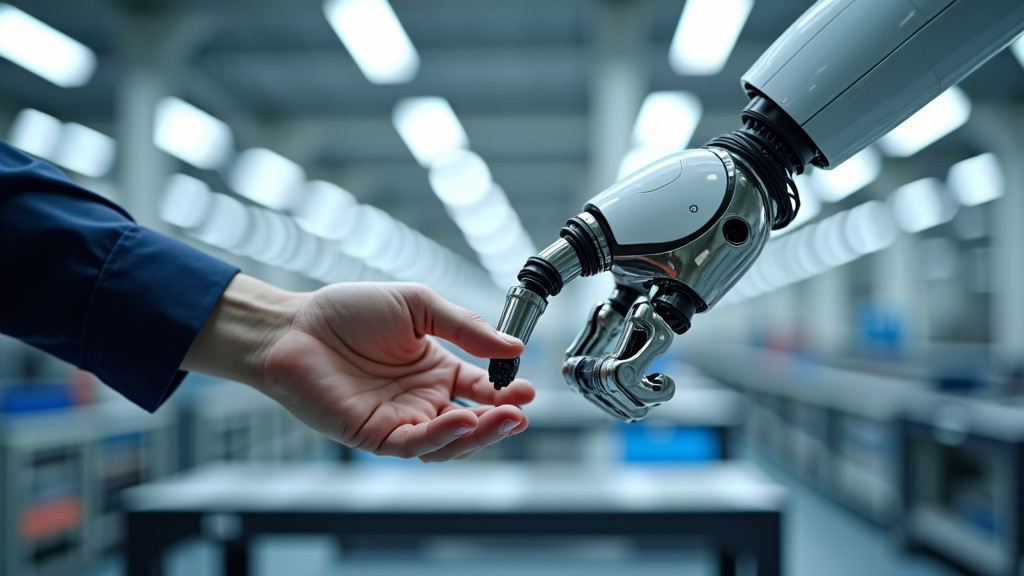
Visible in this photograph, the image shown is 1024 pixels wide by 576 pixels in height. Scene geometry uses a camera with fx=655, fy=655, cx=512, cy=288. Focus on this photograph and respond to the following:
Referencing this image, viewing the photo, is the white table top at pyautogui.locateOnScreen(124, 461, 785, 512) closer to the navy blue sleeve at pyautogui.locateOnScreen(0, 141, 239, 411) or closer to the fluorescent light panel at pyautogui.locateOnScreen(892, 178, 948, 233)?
the navy blue sleeve at pyautogui.locateOnScreen(0, 141, 239, 411)

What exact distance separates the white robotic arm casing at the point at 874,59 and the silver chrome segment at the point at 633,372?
207 millimetres

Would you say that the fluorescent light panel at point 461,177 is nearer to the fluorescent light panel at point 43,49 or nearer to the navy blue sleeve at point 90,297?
the fluorescent light panel at point 43,49

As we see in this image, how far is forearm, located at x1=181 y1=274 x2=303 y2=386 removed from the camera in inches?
32.0

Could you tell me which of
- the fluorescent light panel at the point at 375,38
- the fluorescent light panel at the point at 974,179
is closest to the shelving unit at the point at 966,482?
the fluorescent light panel at the point at 375,38

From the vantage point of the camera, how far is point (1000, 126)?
7344mm

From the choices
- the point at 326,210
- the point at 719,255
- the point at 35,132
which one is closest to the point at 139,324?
the point at 719,255

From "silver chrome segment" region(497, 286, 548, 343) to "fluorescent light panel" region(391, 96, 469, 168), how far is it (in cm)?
720

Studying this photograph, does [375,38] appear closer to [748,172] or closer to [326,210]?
[748,172]

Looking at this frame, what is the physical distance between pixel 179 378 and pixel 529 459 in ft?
14.3

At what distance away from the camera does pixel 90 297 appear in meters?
0.76

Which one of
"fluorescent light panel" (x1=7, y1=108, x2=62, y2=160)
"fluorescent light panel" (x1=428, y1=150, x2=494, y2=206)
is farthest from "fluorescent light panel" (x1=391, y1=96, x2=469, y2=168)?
"fluorescent light panel" (x1=7, y1=108, x2=62, y2=160)

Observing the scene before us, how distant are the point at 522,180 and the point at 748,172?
11.7 metres

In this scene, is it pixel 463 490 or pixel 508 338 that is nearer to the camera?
pixel 508 338

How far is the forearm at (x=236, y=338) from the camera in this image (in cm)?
81
